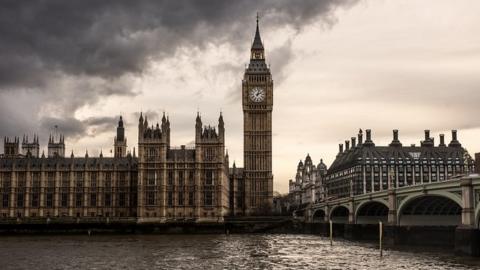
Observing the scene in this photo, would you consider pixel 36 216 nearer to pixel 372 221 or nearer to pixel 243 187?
pixel 243 187

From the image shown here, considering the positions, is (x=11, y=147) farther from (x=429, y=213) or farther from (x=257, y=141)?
(x=429, y=213)

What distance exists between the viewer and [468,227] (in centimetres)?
5869

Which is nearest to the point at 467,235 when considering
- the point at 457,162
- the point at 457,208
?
the point at 457,208

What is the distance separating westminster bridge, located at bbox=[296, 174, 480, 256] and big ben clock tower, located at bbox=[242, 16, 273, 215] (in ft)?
142

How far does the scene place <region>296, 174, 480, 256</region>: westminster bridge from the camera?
58719 millimetres

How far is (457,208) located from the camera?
7844cm

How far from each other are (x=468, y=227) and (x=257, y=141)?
106 m

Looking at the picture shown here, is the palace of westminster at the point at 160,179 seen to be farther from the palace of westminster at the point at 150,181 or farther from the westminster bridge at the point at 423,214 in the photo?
the westminster bridge at the point at 423,214

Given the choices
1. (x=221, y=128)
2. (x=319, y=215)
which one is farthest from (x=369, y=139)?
(x=221, y=128)

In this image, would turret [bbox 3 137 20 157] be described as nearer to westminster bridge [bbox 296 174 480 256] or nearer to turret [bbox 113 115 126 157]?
turret [bbox 113 115 126 157]

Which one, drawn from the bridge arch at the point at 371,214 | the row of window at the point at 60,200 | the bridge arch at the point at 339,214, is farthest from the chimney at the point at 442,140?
the row of window at the point at 60,200

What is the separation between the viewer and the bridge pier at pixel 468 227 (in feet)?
189

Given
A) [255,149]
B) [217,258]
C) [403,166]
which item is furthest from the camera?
[403,166]

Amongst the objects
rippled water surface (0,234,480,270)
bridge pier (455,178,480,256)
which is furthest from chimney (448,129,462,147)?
bridge pier (455,178,480,256)
